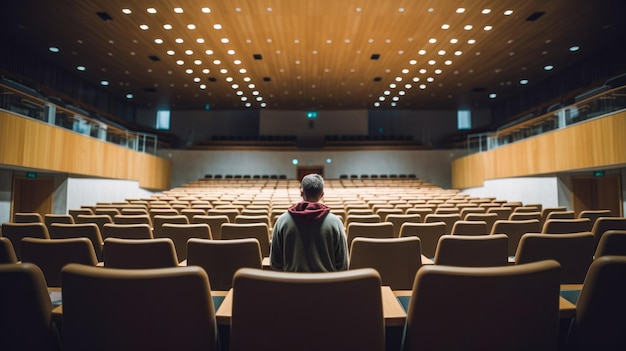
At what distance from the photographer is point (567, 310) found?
1.51 metres

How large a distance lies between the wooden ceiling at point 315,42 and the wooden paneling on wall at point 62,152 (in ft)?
10.1

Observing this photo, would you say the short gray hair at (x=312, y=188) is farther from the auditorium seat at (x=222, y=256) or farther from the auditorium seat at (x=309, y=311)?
the auditorium seat at (x=309, y=311)

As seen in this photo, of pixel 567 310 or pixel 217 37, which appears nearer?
pixel 567 310

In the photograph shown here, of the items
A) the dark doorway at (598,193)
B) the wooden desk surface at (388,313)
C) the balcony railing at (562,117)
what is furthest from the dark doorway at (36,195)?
the dark doorway at (598,193)

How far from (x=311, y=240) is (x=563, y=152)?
33.0 ft

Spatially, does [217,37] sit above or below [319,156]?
above

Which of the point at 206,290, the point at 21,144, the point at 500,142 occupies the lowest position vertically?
the point at 206,290

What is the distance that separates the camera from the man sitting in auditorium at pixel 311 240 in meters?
2.10

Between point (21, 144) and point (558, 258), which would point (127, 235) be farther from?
point (21, 144)

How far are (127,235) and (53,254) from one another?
110cm

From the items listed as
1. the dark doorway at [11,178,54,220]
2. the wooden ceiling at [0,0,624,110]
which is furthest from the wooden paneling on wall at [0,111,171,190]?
the wooden ceiling at [0,0,624,110]

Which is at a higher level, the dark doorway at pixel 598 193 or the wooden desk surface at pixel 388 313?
the dark doorway at pixel 598 193

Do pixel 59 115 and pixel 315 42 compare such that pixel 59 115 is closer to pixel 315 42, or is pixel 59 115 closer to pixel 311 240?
pixel 315 42

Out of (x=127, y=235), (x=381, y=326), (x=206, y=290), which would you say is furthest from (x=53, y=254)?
(x=381, y=326)
